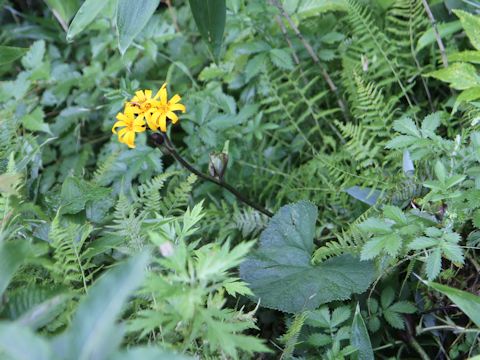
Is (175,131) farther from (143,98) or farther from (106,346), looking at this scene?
(106,346)

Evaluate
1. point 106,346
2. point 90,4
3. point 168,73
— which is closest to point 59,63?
point 168,73

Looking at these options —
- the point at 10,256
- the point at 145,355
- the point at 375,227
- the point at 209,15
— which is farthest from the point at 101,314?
the point at 209,15

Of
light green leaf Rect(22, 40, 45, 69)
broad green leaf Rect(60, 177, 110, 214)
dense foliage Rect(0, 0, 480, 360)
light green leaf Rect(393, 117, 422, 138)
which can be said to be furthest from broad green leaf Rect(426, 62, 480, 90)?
light green leaf Rect(22, 40, 45, 69)

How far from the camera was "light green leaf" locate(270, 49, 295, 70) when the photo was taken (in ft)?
5.13

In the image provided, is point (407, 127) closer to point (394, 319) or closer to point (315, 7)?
point (394, 319)

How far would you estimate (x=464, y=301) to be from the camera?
0.91m

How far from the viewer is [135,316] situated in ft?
3.15

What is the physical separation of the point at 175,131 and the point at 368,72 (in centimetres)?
63

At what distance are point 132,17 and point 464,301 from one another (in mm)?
872

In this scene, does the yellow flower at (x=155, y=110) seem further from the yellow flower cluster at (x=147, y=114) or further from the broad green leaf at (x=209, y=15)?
the broad green leaf at (x=209, y=15)

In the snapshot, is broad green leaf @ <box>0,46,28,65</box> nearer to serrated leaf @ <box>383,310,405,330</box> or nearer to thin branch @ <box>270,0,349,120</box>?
thin branch @ <box>270,0,349,120</box>

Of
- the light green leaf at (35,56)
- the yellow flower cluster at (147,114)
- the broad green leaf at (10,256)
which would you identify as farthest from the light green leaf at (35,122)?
the broad green leaf at (10,256)

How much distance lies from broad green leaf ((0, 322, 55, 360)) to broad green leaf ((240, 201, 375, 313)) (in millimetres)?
582

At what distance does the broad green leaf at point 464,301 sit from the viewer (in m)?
0.90
